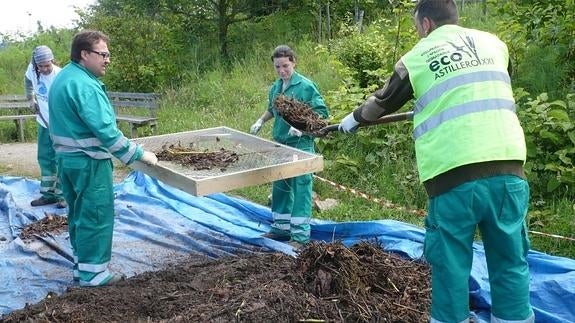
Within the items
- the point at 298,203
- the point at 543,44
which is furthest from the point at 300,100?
the point at 543,44

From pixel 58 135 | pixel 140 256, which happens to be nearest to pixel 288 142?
pixel 140 256

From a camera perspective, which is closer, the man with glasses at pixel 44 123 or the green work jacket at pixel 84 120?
the green work jacket at pixel 84 120

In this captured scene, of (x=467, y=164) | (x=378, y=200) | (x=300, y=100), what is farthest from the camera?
(x=378, y=200)

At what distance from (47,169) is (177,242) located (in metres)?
2.17

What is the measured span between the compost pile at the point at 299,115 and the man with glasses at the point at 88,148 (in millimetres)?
1193

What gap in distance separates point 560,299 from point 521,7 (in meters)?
4.95

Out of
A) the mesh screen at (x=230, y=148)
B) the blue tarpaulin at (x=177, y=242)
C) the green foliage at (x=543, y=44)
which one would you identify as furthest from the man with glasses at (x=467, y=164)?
the green foliage at (x=543, y=44)

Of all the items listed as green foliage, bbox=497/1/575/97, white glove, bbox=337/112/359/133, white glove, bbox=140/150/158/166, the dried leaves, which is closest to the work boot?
white glove, bbox=140/150/158/166

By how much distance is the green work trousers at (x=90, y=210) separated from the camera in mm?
4168

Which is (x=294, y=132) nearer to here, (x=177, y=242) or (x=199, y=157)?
(x=199, y=157)

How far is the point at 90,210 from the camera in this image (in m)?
4.20

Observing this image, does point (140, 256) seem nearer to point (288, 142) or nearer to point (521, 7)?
point (288, 142)

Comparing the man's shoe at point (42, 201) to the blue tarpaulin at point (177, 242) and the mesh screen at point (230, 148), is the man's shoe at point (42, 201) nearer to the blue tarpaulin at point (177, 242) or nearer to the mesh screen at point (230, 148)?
the blue tarpaulin at point (177, 242)

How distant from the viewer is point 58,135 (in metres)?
4.20
